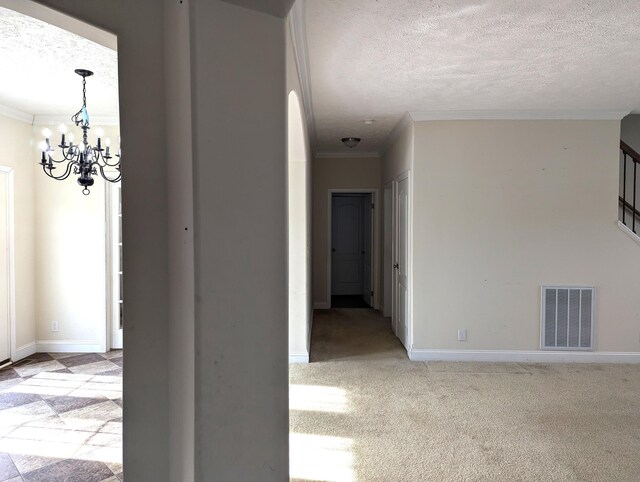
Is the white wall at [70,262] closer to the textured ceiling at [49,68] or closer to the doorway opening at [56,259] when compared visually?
the doorway opening at [56,259]

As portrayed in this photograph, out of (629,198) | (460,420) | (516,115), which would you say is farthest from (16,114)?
(629,198)

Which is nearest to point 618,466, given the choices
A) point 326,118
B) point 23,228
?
point 326,118

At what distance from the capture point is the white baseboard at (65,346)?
4473mm

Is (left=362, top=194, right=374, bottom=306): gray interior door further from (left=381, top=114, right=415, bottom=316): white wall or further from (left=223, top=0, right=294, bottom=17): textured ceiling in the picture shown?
(left=223, top=0, right=294, bottom=17): textured ceiling

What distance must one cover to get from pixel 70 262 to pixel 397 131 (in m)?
4.12

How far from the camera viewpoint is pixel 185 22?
117 cm

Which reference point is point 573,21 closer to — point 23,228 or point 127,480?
point 127,480

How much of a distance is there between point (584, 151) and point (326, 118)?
275 cm

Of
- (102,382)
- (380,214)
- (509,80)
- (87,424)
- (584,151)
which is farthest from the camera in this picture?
(380,214)

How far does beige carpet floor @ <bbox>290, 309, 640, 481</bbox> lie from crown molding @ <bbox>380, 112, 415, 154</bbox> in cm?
258

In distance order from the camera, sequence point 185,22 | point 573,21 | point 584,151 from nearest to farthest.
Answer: point 185,22 < point 573,21 < point 584,151

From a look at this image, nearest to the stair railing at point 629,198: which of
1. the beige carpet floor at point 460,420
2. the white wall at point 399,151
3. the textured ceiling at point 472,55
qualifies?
the textured ceiling at point 472,55

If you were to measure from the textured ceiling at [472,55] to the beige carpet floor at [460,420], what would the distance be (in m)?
2.57

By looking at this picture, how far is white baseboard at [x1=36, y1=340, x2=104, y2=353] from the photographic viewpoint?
14.7 feet
